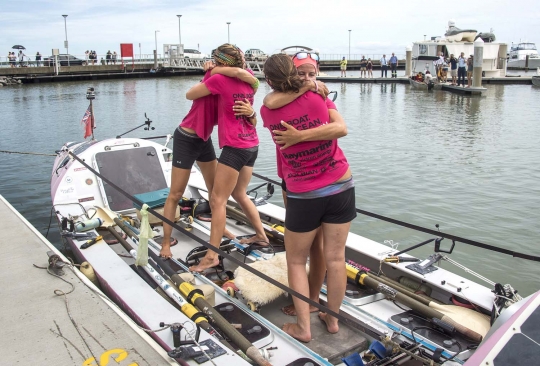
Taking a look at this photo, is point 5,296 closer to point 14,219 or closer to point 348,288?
point 14,219

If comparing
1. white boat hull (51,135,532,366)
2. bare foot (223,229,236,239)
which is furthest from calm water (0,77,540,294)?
bare foot (223,229,236,239)

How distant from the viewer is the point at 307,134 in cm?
305

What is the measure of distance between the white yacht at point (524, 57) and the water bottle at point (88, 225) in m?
51.6

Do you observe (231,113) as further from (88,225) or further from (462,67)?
(462,67)

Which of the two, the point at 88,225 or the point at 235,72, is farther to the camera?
the point at 88,225

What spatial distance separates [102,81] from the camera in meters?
42.3

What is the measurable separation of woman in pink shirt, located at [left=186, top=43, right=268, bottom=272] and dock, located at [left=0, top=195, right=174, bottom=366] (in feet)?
3.67

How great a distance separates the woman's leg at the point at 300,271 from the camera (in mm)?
3344

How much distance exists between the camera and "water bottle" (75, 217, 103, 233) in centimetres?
517

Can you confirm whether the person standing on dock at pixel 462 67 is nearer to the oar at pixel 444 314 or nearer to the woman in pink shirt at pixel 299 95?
the oar at pixel 444 314

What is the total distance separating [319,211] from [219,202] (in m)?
1.52

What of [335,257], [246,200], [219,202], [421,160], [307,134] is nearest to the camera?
[307,134]

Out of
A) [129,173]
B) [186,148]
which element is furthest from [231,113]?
[129,173]

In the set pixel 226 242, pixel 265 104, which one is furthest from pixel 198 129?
pixel 265 104
